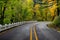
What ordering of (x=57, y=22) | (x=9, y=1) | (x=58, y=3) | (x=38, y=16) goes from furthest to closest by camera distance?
(x=38, y=16), (x=9, y=1), (x=58, y=3), (x=57, y=22)

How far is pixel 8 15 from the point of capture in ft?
174

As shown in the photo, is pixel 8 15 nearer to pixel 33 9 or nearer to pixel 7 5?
pixel 7 5

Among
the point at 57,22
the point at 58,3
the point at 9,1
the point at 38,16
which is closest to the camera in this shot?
the point at 57,22

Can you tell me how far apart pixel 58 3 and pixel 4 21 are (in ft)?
45.4

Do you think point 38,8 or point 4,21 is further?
point 38,8

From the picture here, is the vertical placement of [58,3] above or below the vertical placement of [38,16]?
above

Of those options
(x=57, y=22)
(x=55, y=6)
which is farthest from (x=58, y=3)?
(x=57, y=22)

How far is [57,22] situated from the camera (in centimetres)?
4350

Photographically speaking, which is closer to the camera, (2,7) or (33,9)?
(2,7)

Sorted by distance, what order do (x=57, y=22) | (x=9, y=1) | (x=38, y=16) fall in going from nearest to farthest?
(x=57, y=22) → (x=9, y=1) → (x=38, y=16)

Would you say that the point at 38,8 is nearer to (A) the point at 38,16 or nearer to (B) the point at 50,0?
(A) the point at 38,16

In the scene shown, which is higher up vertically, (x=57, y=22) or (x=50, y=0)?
(x=50, y=0)

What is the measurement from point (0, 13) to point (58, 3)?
14.8 metres

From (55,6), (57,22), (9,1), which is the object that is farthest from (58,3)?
(9,1)
